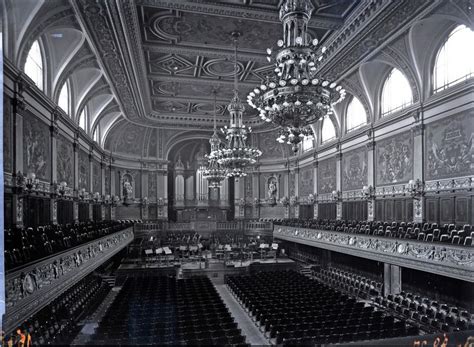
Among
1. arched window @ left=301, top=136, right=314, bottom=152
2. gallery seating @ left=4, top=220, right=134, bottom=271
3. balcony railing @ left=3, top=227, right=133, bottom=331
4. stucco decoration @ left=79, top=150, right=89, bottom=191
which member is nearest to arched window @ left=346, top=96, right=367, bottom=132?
arched window @ left=301, top=136, right=314, bottom=152

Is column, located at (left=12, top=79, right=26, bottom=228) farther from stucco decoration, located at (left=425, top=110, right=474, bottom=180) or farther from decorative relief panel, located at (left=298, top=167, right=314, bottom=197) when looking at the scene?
decorative relief panel, located at (left=298, top=167, right=314, bottom=197)

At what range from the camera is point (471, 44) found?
10859 millimetres

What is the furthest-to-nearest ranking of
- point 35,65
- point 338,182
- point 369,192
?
point 338,182, point 369,192, point 35,65

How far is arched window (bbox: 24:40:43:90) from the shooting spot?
1046 cm

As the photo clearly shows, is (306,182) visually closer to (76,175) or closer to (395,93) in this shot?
(395,93)

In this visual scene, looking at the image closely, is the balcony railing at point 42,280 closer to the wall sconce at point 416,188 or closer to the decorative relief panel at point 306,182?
the wall sconce at point 416,188

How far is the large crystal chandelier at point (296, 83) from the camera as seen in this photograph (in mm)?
7019

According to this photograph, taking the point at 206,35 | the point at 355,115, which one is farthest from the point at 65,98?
the point at 355,115

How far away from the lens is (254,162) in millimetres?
12664

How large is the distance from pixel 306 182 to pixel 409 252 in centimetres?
1315

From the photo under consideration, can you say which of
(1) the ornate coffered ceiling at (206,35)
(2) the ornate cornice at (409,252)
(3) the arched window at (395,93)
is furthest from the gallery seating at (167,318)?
(3) the arched window at (395,93)

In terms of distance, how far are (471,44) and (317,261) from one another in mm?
13021

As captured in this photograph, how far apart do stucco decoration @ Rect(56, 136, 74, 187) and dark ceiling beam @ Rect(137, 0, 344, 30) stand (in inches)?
277

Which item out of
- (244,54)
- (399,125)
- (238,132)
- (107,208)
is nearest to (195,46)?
(244,54)
